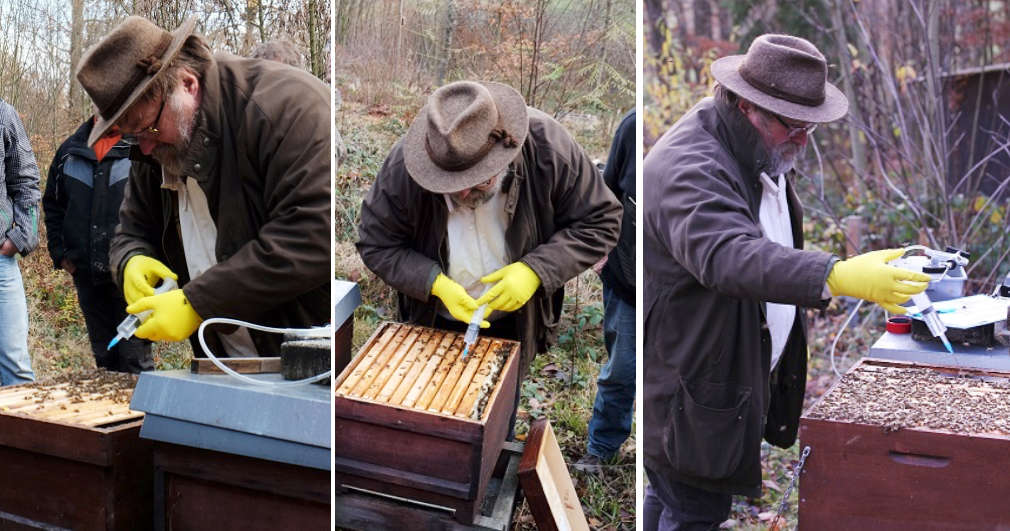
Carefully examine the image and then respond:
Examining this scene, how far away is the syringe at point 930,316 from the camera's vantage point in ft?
6.82

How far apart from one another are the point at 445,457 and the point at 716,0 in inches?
61.4

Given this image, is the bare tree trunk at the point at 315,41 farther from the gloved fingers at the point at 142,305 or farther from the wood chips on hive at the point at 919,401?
the wood chips on hive at the point at 919,401

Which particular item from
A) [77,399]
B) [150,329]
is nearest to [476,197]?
[150,329]

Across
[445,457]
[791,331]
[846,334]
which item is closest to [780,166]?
[791,331]

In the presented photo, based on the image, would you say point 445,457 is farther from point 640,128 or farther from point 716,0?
point 716,0

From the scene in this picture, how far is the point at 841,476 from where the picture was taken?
180 centimetres

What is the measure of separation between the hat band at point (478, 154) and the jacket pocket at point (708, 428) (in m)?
0.76

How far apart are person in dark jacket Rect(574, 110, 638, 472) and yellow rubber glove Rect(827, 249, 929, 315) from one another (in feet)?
1.46

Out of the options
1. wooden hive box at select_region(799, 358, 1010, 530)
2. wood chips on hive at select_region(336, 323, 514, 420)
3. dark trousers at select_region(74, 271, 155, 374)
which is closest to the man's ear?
wood chips on hive at select_region(336, 323, 514, 420)

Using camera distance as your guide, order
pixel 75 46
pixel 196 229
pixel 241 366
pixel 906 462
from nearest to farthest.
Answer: pixel 906 462 < pixel 241 366 < pixel 196 229 < pixel 75 46

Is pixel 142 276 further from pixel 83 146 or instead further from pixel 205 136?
pixel 83 146

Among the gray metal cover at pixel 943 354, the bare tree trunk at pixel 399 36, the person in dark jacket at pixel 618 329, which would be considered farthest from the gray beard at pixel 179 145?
the gray metal cover at pixel 943 354

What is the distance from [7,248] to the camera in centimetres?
313

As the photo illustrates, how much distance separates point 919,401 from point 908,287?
27 cm
